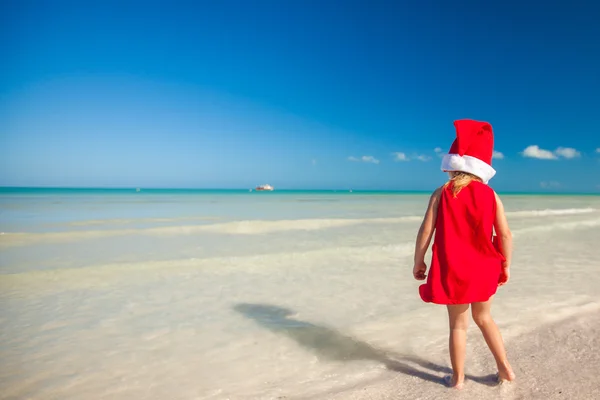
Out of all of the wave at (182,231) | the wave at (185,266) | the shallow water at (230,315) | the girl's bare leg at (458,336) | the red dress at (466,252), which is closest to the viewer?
the red dress at (466,252)

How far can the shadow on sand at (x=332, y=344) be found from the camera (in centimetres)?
280

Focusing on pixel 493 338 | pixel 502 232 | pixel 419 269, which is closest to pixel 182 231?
pixel 419 269

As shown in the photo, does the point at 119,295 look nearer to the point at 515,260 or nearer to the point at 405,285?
the point at 405,285

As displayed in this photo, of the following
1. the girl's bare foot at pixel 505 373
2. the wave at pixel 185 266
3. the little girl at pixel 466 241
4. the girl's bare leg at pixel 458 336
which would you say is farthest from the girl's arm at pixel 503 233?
the wave at pixel 185 266

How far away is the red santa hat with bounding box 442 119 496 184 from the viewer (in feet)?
7.99

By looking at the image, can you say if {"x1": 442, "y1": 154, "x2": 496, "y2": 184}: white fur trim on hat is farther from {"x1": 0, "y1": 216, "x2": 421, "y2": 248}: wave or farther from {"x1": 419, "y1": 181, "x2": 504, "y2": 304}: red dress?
{"x1": 0, "y1": 216, "x2": 421, "y2": 248}: wave

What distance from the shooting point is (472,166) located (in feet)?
7.97

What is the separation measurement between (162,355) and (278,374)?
106 cm

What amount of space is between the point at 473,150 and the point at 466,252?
69 centimetres

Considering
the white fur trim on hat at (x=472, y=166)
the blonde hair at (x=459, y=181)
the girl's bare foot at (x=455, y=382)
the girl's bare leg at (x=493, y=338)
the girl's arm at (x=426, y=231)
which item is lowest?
the girl's bare foot at (x=455, y=382)

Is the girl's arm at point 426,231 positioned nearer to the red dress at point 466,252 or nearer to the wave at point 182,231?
the red dress at point 466,252

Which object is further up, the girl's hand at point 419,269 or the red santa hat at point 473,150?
the red santa hat at point 473,150

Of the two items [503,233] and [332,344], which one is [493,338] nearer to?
[503,233]

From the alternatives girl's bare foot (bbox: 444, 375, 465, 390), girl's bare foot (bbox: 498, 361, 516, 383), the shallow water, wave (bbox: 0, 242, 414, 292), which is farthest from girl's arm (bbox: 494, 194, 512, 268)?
wave (bbox: 0, 242, 414, 292)
